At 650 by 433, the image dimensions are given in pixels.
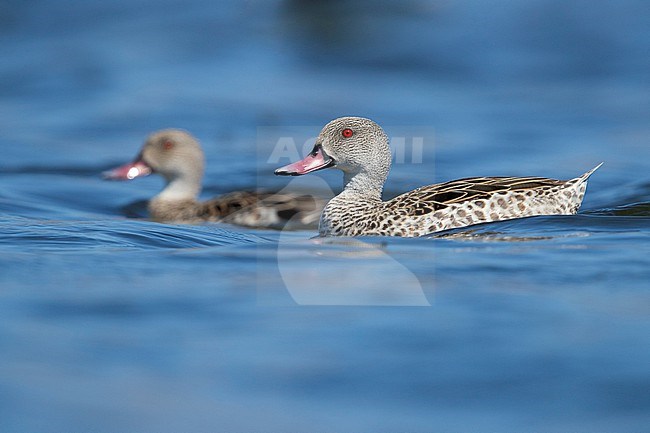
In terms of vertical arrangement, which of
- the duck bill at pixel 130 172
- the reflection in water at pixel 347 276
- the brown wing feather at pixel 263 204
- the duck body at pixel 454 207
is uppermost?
the duck bill at pixel 130 172

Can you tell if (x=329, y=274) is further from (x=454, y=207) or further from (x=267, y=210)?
(x=267, y=210)

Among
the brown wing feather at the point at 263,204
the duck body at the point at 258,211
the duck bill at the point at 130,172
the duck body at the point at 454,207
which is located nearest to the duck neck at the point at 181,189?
the duck bill at the point at 130,172

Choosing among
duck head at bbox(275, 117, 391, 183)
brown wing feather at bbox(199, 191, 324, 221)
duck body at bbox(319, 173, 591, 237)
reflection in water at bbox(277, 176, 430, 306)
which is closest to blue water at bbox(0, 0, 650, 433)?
reflection in water at bbox(277, 176, 430, 306)

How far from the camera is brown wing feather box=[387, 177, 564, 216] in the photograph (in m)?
8.58

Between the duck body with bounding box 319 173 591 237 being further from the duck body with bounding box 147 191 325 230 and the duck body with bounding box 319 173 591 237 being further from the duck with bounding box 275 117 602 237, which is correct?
the duck body with bounding box 147 191 325 230

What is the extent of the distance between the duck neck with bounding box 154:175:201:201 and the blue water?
302 millimetres

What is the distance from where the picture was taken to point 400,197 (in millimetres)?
8945

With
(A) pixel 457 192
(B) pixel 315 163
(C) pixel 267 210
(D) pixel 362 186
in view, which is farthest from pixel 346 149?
(C) pixel 267 210

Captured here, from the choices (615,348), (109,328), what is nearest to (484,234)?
(615,348)

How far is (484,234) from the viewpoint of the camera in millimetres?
8406

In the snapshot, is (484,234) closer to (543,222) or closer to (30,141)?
(543,222)

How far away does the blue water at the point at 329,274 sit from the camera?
5434 mm

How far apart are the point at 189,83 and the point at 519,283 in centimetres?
1046

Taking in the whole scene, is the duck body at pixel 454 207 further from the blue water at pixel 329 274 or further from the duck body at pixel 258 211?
the duck body at pixel 258 211
